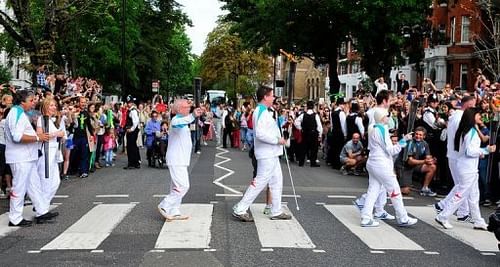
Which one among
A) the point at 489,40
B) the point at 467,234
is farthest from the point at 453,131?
the point at 489,40

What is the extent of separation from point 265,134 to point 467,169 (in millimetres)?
2918

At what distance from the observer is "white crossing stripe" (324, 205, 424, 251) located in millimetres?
8078

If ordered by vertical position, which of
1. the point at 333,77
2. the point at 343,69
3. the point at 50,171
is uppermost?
the point at 343,69

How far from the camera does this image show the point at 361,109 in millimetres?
18531

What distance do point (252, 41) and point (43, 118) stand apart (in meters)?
31.6

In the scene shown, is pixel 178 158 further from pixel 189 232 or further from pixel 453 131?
pixel 453 131

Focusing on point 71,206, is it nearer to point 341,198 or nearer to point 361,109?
point 341,198

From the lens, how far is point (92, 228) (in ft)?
29.4

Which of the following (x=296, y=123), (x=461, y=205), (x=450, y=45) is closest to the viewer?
(x=461, y=205)

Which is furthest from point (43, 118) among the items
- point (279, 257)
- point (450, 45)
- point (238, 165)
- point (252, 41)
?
point (450, 45)

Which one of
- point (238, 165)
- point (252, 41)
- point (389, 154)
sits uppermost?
point (252, 41)

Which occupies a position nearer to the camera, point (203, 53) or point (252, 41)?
point (252, 41)

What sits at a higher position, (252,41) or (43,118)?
(252,41)

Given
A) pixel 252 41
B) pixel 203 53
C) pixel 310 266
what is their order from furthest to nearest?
1. pixel 203 53
2. pixel 252 41
3. pixel 310 266
